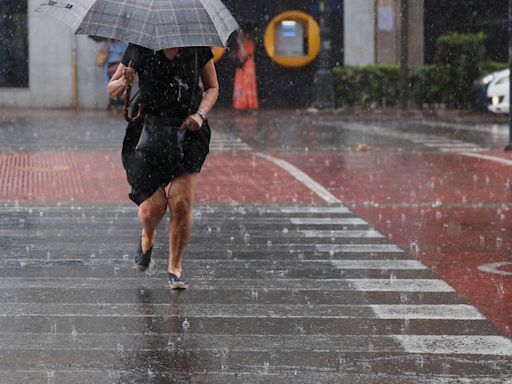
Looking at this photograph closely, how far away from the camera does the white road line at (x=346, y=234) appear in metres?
10.2

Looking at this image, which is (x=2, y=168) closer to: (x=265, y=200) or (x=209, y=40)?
(x=265, y=200)

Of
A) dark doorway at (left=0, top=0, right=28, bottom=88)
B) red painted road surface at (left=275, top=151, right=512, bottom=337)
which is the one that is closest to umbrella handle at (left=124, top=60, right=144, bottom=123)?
red painted road surface at (left=275, top=151, right=512, bottom=337)

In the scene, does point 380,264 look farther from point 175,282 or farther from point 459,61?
point 459,61

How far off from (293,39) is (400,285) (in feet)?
81.9

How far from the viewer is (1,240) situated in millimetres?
9867

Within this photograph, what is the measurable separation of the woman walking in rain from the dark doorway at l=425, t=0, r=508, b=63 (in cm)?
2577

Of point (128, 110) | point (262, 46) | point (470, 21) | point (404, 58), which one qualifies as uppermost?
point (470, 21)

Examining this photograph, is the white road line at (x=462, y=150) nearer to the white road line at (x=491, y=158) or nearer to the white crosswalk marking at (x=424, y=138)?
the white crosswalk marking at (x=424, y=138)

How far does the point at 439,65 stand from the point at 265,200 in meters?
17.7

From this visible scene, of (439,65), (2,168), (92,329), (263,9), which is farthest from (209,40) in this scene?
(263,9)

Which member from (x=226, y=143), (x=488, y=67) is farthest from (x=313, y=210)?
(x=488, y=67)

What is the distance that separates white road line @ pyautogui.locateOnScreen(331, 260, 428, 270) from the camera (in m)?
8.66

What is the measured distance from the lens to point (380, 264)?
879 cm

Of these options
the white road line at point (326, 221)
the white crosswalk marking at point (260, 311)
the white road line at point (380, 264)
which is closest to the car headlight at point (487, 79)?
the white road line at point (326, 221)
